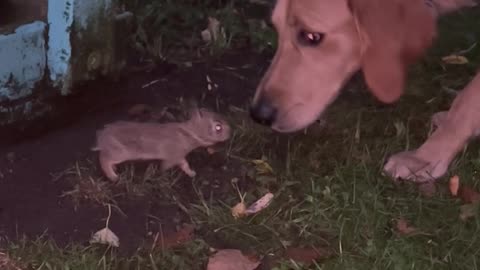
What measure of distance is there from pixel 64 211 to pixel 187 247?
0.38m

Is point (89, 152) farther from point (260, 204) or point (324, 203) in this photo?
point (324, 203)

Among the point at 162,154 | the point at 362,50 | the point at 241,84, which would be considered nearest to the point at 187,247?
the point at 162,154

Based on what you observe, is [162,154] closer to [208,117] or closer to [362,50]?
[208,117]

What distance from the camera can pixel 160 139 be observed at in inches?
108

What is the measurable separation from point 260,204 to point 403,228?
408 mm

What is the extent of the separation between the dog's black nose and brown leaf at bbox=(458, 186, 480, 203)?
60 cm

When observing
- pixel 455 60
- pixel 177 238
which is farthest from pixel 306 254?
pixel 455 60

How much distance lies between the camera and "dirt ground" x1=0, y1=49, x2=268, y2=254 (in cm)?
262

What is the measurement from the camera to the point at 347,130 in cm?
306

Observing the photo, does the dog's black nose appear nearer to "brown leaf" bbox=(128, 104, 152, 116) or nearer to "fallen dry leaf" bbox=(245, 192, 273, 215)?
"fallen dry leaf" bbox=(245, 192, 273, 215)

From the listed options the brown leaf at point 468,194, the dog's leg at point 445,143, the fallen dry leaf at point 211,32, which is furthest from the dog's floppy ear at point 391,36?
the fallen dry leaf at point 211,32

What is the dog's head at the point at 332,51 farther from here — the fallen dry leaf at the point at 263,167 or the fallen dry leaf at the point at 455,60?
the fallen dry leaf at the point at 455,60

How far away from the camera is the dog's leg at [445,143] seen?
2812 mm

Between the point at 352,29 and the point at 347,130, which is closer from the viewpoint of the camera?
the point at 352,29
